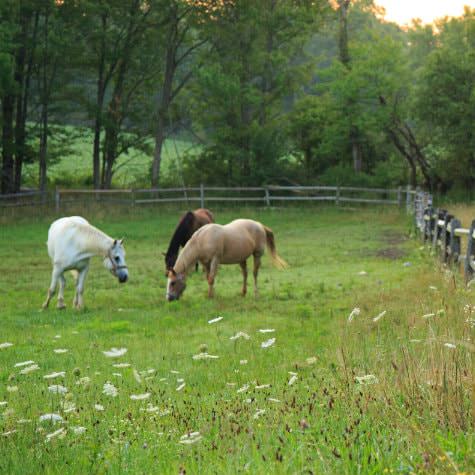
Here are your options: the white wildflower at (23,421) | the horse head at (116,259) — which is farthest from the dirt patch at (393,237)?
the white wildflower at (23,421)

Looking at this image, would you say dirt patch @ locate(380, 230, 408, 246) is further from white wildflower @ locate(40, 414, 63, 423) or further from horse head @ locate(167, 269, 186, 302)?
white wildflower @ locate(40, 414, 63, 423)

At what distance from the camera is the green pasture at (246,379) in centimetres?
454

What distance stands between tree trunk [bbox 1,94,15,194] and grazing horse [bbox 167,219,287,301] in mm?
23430

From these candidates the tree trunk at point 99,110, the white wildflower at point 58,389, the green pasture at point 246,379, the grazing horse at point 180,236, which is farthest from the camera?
the tree trunk at point 99,110

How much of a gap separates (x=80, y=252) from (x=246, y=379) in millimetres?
7079

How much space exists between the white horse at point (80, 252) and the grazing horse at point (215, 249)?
98 centimetres

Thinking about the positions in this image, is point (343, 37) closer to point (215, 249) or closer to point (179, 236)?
point (179, 236)

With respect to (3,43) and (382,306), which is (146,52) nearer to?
(3,43)

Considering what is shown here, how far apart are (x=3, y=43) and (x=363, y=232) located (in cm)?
1603

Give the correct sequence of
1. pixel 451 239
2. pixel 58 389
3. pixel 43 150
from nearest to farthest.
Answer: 1. pixel 58 389
2. pixel 451 239
3. pixel 43 150

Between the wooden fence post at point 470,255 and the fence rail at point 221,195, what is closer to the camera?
the wooden fence post at point 470,255

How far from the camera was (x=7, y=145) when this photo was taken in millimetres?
35750

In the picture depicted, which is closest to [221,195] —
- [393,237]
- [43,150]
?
[43,150]

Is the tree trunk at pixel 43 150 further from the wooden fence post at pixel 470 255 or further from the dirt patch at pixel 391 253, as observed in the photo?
the wooden fence post at pixel 470 255
